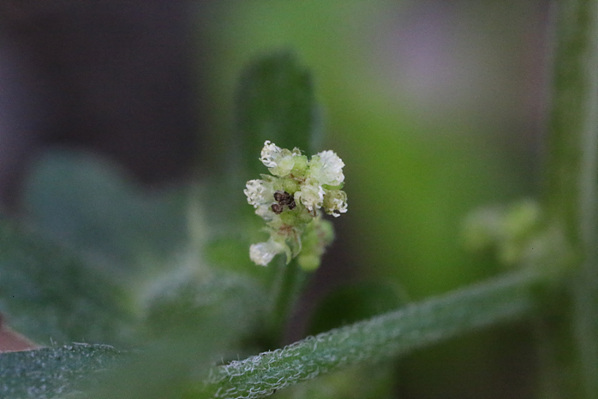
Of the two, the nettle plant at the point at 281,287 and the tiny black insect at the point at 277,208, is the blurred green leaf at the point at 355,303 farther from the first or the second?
the tiny black insect at the point at 277,208

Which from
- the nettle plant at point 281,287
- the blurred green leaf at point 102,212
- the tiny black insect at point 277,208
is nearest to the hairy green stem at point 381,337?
the nettle plant at point 281,287

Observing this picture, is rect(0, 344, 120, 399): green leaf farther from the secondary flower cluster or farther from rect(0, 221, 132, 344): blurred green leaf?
rect(0, 221, 132, 344): blurred green leaf

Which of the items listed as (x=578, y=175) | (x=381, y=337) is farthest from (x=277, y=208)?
(x=578, y=175)

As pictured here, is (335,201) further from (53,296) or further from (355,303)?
(53,296)

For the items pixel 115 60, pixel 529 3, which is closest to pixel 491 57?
pixel 529 3

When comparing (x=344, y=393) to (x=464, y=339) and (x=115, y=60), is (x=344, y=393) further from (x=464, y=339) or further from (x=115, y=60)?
(x=115, y=60)

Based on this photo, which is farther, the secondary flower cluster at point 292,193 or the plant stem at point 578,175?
the plant stem at point 578,175
